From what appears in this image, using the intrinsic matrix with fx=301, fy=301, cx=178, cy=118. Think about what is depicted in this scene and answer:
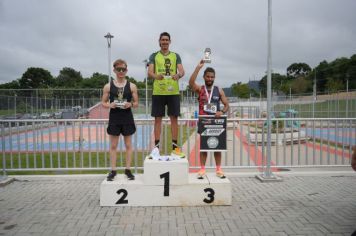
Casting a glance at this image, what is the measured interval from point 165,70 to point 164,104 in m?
0.63

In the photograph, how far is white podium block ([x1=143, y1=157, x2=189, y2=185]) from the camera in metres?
4.98

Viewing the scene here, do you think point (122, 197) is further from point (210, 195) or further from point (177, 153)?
point (210, 195)

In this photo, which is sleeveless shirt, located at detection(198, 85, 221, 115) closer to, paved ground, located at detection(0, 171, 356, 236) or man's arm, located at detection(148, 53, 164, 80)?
A: man's arm, located at detection(148, 53, 164, 80)

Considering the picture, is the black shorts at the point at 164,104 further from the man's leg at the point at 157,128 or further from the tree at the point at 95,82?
the tree at the point at 95,82

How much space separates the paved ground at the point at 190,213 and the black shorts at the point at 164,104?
5.58ft

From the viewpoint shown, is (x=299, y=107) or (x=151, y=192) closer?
(x=151, y=192)

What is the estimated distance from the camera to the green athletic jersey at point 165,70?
5.32 m

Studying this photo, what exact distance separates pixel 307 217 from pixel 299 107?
25574 millimetres

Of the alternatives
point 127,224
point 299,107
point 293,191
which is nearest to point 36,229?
point 127,224

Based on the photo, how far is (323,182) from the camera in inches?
261

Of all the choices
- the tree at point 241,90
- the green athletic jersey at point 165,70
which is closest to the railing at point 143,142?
the green athletic jersey at point 165,70

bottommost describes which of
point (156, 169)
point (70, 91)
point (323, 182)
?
point (323, 182)

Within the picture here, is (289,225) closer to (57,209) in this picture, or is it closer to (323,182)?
(323,182)

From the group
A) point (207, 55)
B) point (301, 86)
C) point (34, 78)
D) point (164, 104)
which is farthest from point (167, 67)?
point (34, 78)
